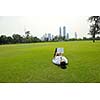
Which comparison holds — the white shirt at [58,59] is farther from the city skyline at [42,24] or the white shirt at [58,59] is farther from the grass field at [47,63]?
the city skyline at [42,24]

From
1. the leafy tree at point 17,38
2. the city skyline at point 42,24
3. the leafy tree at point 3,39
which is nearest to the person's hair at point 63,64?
the city skyline at point 42,24

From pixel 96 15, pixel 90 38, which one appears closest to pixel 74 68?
pixel 90 38

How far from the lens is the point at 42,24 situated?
3.83m

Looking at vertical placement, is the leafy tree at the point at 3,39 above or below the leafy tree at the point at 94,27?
below

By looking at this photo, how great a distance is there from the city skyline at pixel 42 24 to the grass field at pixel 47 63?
156 millimetres

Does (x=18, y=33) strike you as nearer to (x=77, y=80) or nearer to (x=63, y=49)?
(x=63, y=49)

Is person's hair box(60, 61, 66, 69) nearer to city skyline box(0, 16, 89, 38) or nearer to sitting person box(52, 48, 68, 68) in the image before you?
sitting person box(52, 48, 68, 68)

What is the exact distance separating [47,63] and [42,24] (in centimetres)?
49

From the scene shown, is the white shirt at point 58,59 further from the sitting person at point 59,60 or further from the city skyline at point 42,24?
the city skyline at point 42,24

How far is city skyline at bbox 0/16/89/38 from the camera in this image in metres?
3.78

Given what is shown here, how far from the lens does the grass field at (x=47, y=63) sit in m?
3.78

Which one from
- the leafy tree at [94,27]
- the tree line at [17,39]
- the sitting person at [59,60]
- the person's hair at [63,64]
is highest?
the leafy tree at [94,27]

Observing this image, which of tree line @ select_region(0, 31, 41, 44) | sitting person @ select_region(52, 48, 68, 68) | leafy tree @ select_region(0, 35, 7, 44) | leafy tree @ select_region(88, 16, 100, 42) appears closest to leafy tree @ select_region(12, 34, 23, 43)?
tree line @ select_region(0, 31, 41, 44)
